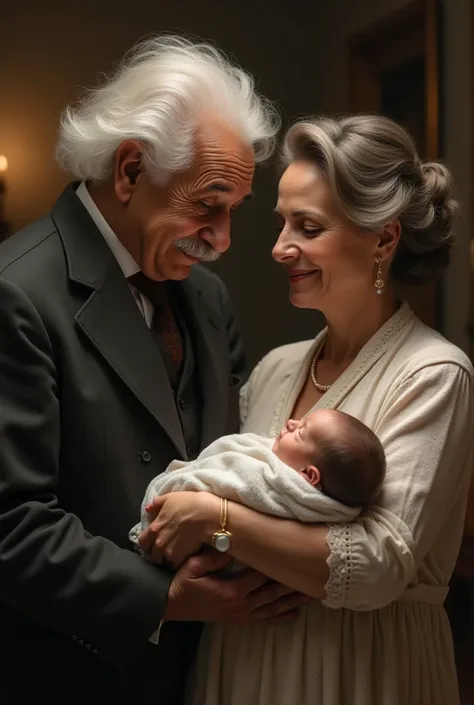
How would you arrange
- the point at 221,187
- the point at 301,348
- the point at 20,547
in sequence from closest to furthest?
1. the point at 20,547
2. the point at 221,187
3. the point at 301,348

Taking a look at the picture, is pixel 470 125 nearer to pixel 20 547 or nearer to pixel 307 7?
pixel 307 7

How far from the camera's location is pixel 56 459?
6.13 ft

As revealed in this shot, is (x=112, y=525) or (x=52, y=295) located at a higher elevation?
(x=52, y=295)

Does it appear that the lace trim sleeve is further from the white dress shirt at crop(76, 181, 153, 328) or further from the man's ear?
the man's ear

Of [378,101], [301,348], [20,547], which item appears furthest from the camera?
[378,101]

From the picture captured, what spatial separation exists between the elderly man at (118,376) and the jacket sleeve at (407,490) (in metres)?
0.18

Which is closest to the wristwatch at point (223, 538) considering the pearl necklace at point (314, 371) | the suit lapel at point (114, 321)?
the suit lapel at point (114, 321)

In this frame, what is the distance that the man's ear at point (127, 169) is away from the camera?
207cm

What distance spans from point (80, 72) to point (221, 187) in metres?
0.80

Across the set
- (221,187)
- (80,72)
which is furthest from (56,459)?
(80,72)

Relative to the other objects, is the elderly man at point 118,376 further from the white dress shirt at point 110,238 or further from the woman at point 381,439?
the woman at point 381,439

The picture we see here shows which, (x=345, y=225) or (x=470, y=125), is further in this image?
(x=470, y=125)

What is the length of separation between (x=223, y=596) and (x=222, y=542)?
127mm

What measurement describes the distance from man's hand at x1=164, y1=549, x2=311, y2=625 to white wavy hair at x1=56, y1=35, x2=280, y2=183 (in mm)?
828
